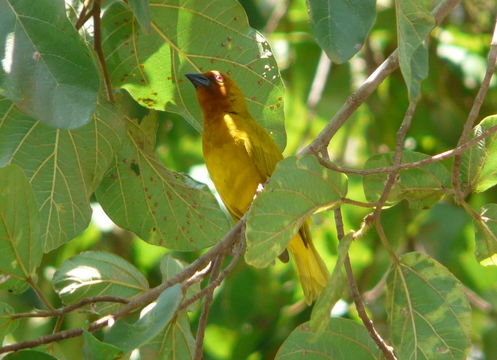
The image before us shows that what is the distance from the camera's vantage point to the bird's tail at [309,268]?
375 centimetres

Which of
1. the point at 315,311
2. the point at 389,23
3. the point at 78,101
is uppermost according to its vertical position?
the point at 78,101

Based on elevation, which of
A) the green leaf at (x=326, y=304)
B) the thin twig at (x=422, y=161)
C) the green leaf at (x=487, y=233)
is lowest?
the green leaf at (x=487, y=233)

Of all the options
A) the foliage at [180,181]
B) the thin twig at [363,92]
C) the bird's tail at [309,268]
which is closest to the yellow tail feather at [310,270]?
the bird's tail at [309,268]

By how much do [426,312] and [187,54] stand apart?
116cm

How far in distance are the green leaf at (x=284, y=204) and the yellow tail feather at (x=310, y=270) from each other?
1621 millimetres

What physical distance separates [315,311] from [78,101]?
2.33 ft

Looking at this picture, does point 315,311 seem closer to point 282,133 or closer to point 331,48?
point 331,48

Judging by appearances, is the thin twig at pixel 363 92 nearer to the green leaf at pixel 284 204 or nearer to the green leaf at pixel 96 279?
the green leaf at pixel 284 204

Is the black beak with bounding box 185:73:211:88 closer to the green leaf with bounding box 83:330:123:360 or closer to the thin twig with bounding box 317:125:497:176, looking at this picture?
the thin twig with bounding box 317:125:497:176

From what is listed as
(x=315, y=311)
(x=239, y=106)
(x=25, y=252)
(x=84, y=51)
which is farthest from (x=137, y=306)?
(x=239, y=106)

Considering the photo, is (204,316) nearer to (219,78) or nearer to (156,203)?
(156,203)

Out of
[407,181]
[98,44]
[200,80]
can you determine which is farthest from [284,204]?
[200,80]

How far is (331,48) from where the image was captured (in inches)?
80.4

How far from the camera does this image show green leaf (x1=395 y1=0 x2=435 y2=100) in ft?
6.19
